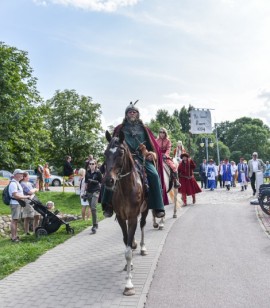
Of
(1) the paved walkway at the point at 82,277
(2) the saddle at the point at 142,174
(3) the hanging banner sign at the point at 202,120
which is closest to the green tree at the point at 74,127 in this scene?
(3) the hanging banner sign at the point at 202,120

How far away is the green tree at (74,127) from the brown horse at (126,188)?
45322mm

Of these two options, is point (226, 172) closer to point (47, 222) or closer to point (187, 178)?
point (187, 178)

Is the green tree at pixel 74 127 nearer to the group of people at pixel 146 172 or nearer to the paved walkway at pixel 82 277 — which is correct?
the group of people at pixel 146 172

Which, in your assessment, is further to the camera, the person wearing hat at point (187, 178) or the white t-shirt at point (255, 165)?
the white t-shirt at point (255, 165)

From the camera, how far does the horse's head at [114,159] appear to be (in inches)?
212

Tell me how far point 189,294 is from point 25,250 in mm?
4756

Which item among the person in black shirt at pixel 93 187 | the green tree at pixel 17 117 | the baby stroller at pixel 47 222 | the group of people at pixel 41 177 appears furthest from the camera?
the green tree at pixel 17 117

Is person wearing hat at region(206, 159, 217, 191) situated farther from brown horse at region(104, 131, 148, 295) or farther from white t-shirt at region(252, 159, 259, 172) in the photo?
brown horse at region(104, 131, 148, 295)

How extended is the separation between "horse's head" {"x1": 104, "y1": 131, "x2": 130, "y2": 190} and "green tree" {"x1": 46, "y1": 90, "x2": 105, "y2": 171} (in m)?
45.9

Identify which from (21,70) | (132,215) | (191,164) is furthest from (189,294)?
(21,70)

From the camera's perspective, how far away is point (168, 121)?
74500 mm

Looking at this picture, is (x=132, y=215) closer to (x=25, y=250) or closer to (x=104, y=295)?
(x=104, y=295)

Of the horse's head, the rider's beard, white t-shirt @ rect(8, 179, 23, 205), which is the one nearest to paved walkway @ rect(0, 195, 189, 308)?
the horse's head

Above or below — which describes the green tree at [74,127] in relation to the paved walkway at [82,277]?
above
